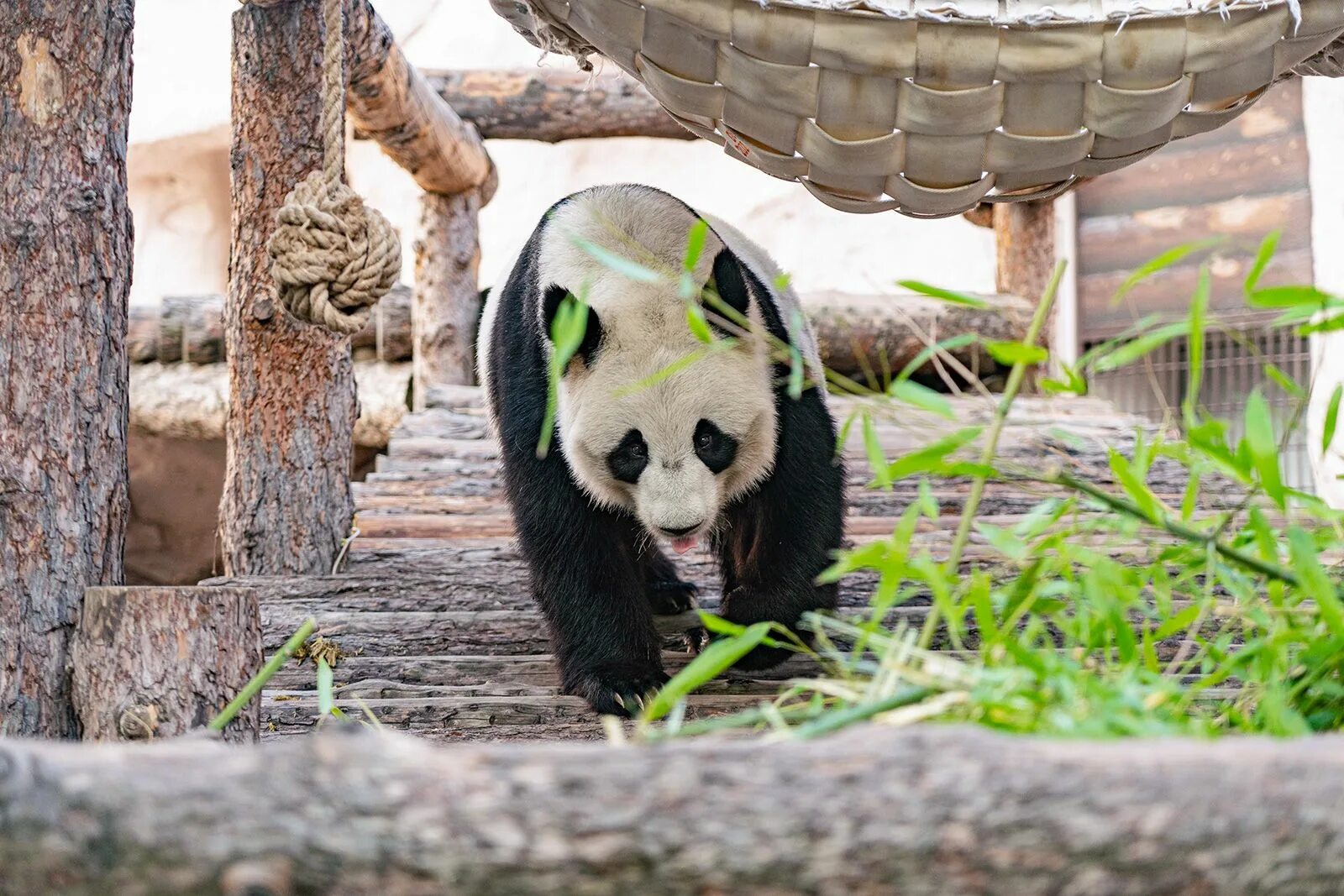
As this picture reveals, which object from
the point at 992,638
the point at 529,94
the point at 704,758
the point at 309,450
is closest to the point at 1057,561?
the point at 992,638

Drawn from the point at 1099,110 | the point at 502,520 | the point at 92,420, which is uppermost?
the point at 1099,110

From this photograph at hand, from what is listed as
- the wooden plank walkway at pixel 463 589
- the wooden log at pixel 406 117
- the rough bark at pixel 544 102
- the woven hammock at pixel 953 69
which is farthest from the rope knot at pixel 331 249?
the rough bark at pixel 544 102

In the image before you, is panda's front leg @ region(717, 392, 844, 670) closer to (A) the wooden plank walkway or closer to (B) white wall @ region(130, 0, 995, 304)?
(A) the wooden plank walkway

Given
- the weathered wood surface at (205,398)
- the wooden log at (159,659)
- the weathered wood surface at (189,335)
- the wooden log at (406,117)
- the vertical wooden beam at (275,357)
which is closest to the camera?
the wooden log at (159,659)

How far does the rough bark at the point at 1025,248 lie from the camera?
18.8 ft

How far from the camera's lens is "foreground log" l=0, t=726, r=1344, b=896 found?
0.87 m

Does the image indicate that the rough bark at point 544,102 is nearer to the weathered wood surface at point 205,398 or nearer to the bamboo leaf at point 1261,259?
the weathered wood surface at point 205,398

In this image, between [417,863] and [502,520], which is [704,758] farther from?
[502,520]

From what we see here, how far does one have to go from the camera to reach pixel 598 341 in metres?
2.56

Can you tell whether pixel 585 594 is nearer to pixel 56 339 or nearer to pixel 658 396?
pixel 658 396

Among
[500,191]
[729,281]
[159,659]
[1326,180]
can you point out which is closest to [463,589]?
[729,281]

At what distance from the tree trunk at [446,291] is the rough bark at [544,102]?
0.32 metres

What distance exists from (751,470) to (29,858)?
6.42ft

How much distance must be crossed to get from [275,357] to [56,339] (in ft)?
4.85
